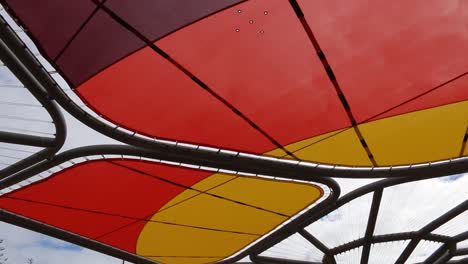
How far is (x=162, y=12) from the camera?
356 inches

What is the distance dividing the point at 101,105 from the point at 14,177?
21.9 ft

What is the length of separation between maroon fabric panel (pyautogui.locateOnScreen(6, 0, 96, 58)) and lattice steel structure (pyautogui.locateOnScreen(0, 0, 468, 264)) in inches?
1.2

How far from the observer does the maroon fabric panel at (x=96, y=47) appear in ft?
30.7

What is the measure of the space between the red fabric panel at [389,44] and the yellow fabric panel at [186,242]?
14.3m

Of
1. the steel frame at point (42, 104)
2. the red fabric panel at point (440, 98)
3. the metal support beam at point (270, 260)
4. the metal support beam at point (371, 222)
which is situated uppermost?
the metal support beam at point (371, 222)

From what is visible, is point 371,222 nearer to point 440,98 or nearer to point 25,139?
point 440,98

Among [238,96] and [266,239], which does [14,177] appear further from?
[266,239]

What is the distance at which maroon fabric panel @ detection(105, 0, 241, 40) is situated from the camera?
888 centimetres

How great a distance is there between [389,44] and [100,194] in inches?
537

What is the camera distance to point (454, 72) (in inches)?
453

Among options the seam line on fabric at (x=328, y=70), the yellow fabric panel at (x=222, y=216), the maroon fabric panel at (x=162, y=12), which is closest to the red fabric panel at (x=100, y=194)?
the yellow fabric panel at (x=222, y=216)

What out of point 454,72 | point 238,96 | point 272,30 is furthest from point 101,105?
point 454,72

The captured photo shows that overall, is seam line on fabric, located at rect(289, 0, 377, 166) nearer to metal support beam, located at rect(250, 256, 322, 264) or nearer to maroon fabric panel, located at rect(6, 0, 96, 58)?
maroon fabric panel, located at rect(6, 0, 96, 58)

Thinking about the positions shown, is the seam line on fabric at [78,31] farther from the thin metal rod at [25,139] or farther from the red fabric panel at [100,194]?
the red fabric panel at [100,194]
